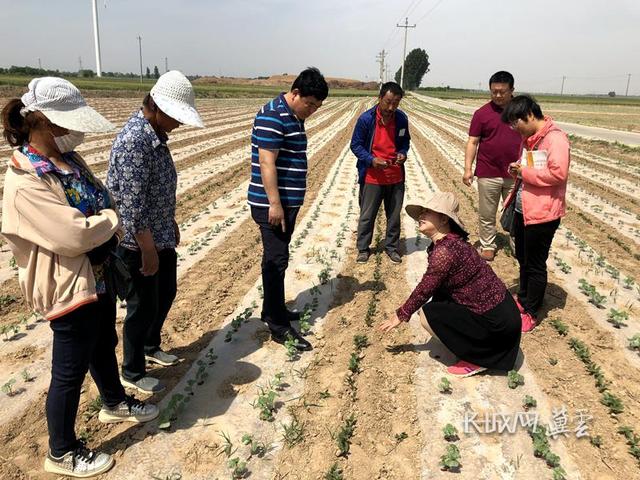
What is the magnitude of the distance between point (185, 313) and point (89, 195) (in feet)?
8.26

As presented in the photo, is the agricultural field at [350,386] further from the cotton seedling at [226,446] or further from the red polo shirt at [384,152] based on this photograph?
the red polo shirt at [384,152]

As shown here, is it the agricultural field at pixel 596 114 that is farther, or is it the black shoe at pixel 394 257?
the agricultural field at pixel 596 114

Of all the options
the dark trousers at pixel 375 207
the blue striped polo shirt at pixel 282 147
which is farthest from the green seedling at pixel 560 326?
the blue striped polo shirt at pixel 282 147

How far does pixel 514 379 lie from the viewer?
3.54 m

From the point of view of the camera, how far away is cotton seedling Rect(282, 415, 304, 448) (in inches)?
116

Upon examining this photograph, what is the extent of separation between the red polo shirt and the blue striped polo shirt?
224 centimetres

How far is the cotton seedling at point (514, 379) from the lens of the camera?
3.54 meters

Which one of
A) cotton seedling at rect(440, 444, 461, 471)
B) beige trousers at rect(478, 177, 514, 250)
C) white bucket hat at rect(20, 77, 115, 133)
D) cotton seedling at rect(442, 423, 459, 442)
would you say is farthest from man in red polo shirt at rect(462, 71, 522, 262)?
white bucket hat at rect(20, 77, 115, 133)

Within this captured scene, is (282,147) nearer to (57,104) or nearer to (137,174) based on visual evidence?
(137,174)

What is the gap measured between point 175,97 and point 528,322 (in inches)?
150

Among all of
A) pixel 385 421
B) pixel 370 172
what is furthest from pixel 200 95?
pixel 385 421

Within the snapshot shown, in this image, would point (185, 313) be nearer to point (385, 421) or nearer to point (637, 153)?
point (385, 421)

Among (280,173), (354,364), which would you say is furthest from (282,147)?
(354,364)

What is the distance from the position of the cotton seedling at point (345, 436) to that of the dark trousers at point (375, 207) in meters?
3.28
